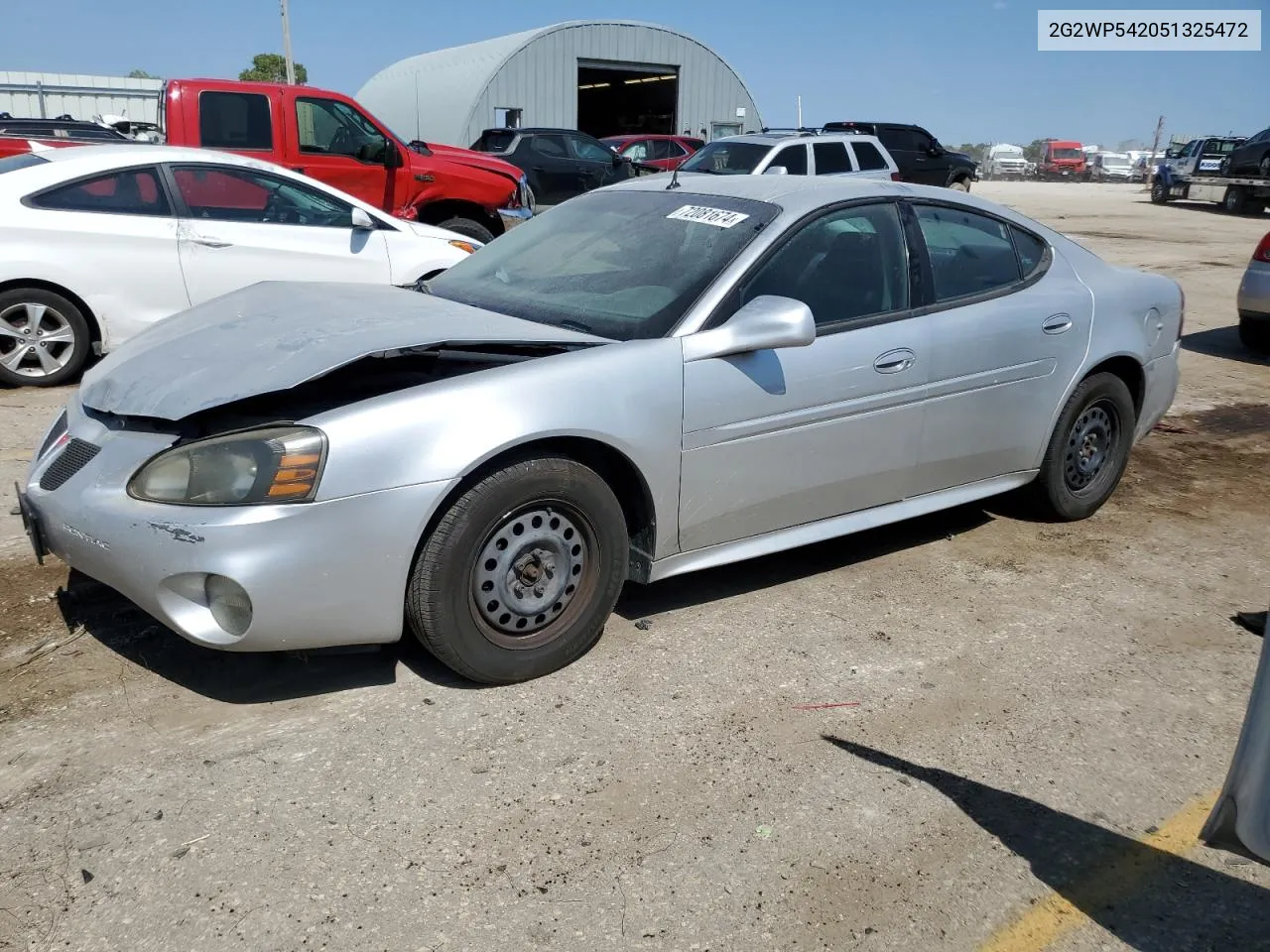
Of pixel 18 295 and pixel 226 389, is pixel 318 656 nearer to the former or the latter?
pixel 226 389

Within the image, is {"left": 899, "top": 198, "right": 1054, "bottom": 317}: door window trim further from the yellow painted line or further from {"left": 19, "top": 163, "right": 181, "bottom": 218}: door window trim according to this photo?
{"left": 19, "top": 163, "right": 181, "bottom": 218}: door window trim

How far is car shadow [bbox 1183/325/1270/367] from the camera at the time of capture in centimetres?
974

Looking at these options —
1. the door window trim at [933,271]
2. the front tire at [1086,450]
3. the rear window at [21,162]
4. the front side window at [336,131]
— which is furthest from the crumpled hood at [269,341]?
the front side window at [336,131]

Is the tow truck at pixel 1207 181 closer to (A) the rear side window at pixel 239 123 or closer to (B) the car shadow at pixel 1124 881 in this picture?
(A) the rear side window at pixel 239 123

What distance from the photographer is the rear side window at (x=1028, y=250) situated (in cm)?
477

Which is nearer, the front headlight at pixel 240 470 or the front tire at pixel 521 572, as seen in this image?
the front headlight at pixel 240 470

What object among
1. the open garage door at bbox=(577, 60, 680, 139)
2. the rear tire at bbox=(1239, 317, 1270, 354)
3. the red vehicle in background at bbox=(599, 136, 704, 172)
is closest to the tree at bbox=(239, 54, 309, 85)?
the open garage door at bbox=(577, 60, 680, 139)

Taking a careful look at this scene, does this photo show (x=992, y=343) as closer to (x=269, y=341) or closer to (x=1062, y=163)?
(x=269, y=341)

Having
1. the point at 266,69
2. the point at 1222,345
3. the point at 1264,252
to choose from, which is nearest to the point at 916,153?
the point at 1222,345

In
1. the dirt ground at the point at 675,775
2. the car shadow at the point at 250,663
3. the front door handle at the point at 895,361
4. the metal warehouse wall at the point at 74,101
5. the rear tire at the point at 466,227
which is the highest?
the metal warehouse wall at the point at 74,101

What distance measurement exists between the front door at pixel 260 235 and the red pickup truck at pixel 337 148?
9.89 feet

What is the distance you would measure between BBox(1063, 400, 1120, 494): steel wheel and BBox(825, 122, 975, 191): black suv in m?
18.5

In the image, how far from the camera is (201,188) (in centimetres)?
738

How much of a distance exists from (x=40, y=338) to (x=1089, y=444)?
6097mm
